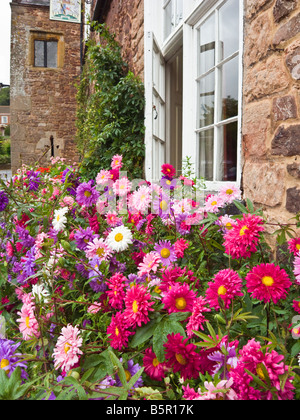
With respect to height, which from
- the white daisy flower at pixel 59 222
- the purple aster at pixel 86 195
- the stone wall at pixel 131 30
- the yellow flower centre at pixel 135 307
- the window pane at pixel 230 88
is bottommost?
the yellow flower centre at pixel 135 307

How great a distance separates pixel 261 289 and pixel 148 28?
127 inches

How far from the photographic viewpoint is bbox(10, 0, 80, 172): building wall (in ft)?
37.4

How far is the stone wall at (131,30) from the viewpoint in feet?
12.1

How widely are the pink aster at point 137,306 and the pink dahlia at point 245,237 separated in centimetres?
32

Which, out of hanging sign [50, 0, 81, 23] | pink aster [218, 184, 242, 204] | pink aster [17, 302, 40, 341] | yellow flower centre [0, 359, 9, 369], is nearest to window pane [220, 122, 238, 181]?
pink aster [218, 184, 242, 204]

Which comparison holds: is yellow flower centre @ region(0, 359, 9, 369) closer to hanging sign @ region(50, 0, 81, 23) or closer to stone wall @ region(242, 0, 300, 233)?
stone wall @ region(242, 0, 300, 233)

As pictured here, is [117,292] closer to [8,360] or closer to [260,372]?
[8,360]

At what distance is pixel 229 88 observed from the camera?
240 centimetres

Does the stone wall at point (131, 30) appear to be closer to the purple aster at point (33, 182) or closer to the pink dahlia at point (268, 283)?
the purple aster at point (33, 182)

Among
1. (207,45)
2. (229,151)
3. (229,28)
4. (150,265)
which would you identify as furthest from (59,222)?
(207,45)

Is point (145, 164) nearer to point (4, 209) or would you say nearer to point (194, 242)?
point (4, 209)

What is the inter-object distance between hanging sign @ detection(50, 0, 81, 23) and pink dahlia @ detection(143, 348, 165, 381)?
36.2ft

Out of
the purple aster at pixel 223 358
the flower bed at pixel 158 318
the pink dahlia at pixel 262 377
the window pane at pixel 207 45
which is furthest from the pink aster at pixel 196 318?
the window pane at pixel 207 45

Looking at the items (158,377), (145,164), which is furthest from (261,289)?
(145,164)
